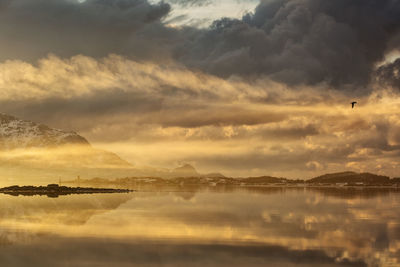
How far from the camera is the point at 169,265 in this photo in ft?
139

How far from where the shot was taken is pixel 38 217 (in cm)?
8231

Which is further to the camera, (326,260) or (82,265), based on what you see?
(326,260)

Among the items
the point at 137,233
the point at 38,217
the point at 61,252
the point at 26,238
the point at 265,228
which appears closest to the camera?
the point at 61,252

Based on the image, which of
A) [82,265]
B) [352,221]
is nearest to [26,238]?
[82,265]

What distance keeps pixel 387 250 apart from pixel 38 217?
5437 cm

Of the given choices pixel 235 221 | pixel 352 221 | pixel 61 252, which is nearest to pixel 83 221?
pixel 235 221

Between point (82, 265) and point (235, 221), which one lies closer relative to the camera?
point (82, 265)

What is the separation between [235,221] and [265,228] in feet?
31.9

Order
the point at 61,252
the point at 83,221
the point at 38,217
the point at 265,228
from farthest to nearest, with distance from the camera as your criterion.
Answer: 1. the point at 38,217
2. the point at 83,221
3. the point at 265,228
4. the point at 61,252

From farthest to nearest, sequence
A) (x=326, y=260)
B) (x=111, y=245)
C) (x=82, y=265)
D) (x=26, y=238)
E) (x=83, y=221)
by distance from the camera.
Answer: (x=83, y=221), (x=26, y=238), (x=111, y=245), (x=326, y=260), (x=82, y=265)

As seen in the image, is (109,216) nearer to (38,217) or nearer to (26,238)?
(38,217)

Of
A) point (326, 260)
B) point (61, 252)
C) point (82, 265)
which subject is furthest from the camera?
point (61, 252)

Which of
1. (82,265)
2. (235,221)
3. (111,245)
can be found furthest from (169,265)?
(235,221)

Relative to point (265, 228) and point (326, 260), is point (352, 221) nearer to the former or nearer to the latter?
point (265, 228)
